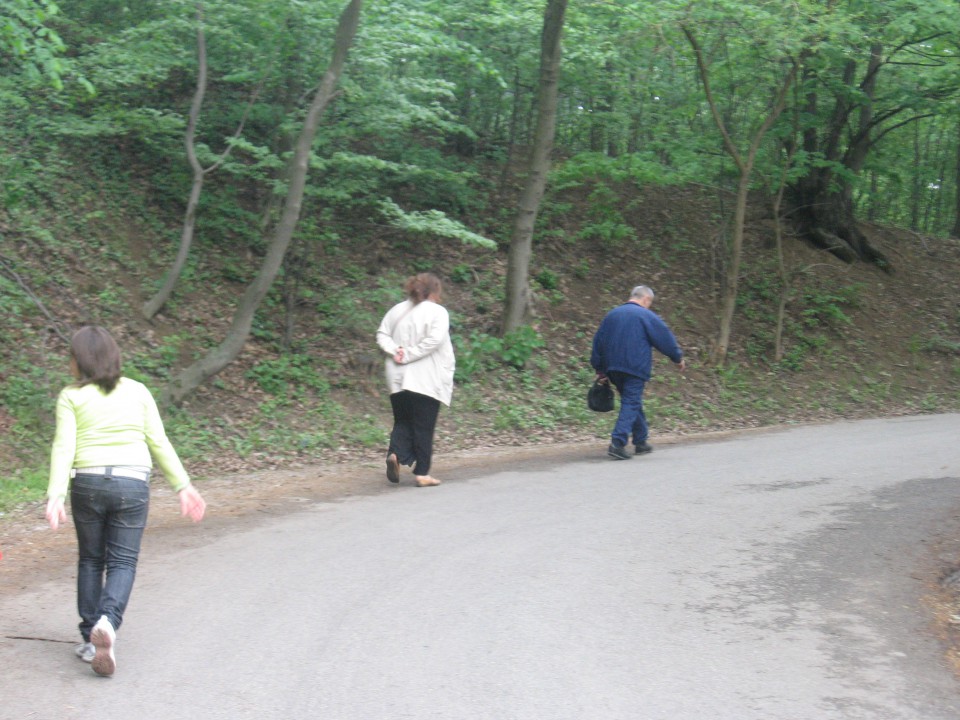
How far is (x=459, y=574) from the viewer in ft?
22.4

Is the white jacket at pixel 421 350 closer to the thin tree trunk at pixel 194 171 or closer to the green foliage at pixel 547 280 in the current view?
the thin tree trunk at pixel 194 171

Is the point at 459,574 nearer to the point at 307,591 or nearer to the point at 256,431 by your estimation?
the point at 307,591

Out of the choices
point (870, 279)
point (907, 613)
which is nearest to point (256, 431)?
point (907, 613)

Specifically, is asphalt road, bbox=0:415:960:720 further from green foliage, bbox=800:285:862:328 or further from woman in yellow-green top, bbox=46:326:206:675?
green foliage, bbox=800:285:862:328

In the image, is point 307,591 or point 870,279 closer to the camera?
point 307,591

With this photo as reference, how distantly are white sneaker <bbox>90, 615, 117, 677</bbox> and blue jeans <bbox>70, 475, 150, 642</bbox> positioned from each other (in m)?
0.21

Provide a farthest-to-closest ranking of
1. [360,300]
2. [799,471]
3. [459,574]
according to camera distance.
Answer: [360,300] < [799,471] < [459,574]

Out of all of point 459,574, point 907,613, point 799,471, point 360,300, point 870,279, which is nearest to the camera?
point 907,613

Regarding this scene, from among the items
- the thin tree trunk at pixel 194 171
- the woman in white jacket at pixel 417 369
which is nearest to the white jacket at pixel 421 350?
the woman in white jacket at pixel 417 369

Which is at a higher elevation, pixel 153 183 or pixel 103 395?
pixel 153 183

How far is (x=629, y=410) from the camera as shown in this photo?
11648 mm

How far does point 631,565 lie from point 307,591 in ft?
7.50

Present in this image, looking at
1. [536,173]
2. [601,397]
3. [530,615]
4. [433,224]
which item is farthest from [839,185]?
[530,615]

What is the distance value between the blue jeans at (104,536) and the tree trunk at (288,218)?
7.32m
